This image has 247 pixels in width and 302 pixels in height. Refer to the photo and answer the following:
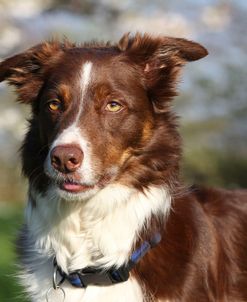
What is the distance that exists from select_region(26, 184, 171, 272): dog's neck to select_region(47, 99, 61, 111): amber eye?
0.62m

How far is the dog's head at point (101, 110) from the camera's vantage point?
4402 mm

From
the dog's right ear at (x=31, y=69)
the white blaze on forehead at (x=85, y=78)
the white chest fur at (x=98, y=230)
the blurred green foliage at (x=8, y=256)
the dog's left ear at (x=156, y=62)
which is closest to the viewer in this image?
the white blaze on forehead at (x=85, y=78)

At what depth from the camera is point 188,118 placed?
45.2ft

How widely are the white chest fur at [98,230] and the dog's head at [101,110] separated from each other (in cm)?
13

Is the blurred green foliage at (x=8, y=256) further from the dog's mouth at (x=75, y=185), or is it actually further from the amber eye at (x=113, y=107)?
the amber eye at (x=113, y=107)

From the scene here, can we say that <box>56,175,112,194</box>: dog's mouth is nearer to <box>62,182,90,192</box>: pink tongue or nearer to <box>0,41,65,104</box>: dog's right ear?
<box>62,182,90,192</box>: pink tongue

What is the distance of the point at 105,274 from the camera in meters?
4.63

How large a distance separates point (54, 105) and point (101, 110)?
0.34 metres

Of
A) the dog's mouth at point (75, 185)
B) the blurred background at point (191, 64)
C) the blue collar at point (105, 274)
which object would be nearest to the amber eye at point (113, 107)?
the dog's mouth at point (75, 185)

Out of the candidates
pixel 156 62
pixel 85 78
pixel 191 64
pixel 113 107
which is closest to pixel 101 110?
pixel 113 107

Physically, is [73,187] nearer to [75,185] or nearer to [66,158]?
[75,185]

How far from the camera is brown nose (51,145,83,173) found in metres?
4.13

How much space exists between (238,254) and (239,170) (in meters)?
8.66

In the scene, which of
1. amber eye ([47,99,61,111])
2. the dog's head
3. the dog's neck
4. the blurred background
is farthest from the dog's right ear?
the blurred background
